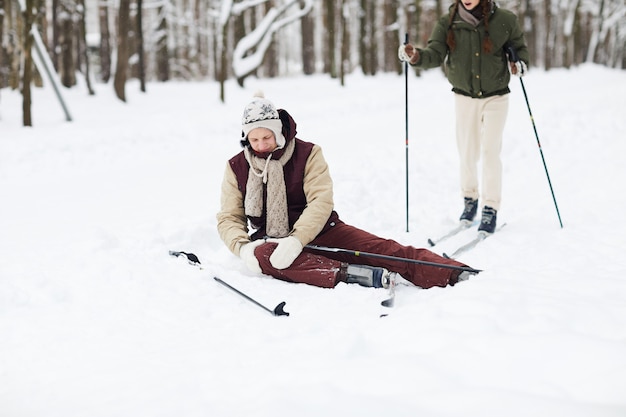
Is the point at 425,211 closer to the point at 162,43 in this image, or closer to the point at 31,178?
the point at 31,178

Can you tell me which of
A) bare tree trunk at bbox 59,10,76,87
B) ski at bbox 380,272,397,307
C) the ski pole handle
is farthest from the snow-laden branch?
ski at bbox 380,272,397,307

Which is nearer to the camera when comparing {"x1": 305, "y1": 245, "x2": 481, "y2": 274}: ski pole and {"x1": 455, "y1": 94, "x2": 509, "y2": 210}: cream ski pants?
{"x1": 305, "y1": 245, "x2": 481, "y2": 274}: ski pole

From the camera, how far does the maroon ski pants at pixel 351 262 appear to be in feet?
12.2

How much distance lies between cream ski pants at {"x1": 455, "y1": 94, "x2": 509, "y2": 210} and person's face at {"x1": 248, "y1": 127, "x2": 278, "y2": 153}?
2294 millimetres

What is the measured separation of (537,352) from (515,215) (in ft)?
13.2

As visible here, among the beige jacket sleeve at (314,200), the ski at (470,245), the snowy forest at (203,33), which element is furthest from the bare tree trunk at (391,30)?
the beige jacket sleeve at (314,200)

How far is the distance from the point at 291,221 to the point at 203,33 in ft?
91.3

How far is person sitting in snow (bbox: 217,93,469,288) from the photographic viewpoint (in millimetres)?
3723

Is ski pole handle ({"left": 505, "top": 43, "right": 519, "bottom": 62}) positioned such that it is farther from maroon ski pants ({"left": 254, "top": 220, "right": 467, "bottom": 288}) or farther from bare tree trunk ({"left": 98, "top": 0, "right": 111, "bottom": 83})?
bare tree trunk ({"left": 98, "top": 0, "right": 111, "bottom": 83})

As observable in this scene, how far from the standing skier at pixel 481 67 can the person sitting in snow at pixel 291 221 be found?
5.25ft

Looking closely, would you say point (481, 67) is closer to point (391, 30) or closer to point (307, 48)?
point (307, 48)

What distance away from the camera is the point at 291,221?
409 centimetres

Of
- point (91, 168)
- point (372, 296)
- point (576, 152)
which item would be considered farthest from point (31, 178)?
point (576, 152)

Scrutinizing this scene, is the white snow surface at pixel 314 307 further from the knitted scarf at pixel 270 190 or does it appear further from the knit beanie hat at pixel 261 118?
the knit beanie hat at pixel 261 118
